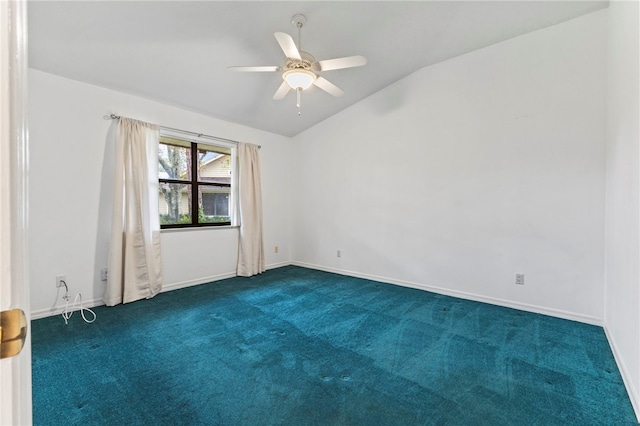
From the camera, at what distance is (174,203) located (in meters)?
3.93

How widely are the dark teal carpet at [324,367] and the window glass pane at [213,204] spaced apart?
1.49 meters

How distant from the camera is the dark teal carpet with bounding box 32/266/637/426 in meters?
1.55

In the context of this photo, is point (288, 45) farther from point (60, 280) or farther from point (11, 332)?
point (60, 280)

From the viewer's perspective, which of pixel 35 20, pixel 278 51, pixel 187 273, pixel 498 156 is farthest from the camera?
pixel 187 273

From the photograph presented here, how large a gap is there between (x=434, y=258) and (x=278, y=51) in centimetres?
310

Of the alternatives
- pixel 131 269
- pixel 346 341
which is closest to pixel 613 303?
pixel 346 341

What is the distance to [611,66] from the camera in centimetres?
242

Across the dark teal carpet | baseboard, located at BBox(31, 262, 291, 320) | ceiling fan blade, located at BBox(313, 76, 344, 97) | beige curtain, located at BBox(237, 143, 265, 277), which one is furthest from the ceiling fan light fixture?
baseboard, located at BBox(31, 262, 291, 320)

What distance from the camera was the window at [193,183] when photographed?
12.6 ft

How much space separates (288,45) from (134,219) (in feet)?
8.63

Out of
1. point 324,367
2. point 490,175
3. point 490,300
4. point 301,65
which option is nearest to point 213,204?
point 301,65

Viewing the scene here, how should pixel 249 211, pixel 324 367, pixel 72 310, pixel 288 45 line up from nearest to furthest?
pixel 324 367
pixel 288 45
pixel 72 310
pixel 249 211

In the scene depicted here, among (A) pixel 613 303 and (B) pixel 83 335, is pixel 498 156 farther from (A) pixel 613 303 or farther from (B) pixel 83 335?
(B) pixel 83 335

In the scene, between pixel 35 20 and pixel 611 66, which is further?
pixel 611 66
